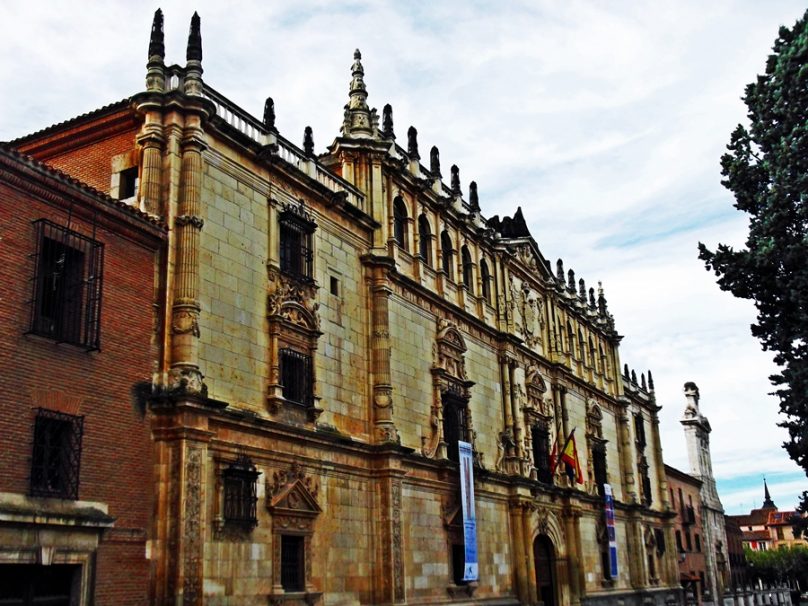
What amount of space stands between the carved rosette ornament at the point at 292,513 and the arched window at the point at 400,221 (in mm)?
9913

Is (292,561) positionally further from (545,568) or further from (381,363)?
(545,568)

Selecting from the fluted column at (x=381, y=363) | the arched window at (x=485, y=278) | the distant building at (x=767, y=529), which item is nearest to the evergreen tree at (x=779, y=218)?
the fluted column at (x=381, y=363)

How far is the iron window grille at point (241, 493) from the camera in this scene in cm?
1989

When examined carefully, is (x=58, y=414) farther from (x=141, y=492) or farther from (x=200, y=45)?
(x=200, y=45)

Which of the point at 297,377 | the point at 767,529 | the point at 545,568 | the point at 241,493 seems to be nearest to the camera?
the point at 241,493

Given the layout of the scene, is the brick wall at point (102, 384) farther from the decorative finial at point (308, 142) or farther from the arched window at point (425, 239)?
the arched window at point (425, 239)

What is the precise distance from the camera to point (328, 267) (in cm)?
2566

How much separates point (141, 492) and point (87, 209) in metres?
5.71

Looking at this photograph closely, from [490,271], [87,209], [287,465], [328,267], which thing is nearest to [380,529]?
[287,465]

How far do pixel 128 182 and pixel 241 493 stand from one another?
25.2ft

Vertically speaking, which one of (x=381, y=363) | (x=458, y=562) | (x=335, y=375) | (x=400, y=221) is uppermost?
(x=400, y=221)

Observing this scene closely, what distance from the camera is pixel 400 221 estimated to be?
30.5 metres

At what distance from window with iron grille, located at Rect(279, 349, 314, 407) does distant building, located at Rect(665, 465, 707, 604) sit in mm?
40201

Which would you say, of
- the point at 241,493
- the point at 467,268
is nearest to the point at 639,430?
the point at 467,268
